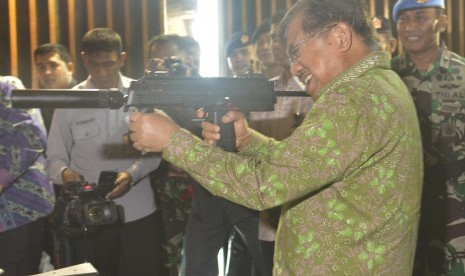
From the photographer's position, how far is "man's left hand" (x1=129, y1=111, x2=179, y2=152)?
1966mm

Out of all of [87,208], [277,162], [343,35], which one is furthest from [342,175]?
[87,208]

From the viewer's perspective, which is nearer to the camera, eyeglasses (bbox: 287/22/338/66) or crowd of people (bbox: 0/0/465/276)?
crowd of people (bbox: 0/0/465/276)

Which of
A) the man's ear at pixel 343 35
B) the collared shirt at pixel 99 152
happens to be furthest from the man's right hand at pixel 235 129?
the collared shirt at pixel 99 152

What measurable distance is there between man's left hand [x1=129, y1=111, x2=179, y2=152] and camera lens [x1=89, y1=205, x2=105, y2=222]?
4.24ft

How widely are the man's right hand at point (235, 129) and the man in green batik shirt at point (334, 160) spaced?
26 centimetres

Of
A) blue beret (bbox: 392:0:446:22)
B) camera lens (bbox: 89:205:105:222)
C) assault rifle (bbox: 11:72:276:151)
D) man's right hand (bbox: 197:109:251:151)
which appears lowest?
camera lens (bbox: 89:205:105:222)

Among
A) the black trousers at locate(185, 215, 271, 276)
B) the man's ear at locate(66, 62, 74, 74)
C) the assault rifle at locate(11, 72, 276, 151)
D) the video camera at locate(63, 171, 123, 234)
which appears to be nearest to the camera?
the assault rifle at locate(11, 72, 276, 151)

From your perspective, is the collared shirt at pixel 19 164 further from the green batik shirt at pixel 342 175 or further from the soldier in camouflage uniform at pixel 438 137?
the soldier in camouflage uniform at pixel 438 137

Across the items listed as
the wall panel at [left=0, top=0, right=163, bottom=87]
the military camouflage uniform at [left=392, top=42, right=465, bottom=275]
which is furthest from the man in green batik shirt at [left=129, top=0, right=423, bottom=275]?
the wall panel at [left=0, top=0, right=163, bottom=87]

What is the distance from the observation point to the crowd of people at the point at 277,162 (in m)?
1.88

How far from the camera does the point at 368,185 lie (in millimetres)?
1924

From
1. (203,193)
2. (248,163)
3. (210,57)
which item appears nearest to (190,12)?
(210,57)

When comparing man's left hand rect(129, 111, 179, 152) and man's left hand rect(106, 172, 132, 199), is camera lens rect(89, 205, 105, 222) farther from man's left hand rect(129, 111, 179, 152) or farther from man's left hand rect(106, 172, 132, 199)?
man's left hand rect(129, 111, 179, 152)

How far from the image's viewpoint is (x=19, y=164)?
10.9 ft
